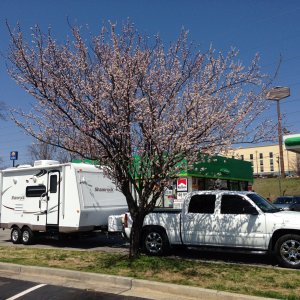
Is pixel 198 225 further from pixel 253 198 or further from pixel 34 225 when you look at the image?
pixel 34 225

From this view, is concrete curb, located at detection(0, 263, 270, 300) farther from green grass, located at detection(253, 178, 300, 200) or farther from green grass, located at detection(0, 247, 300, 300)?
green grass, located at detection(253, 178, 300, 200)

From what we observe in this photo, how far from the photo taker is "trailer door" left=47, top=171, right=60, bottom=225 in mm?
14453

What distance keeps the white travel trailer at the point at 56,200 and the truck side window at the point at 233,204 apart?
3818 millimetres

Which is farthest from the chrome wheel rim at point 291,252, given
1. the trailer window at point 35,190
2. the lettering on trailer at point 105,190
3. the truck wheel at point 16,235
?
the truck wheel at point 16,235

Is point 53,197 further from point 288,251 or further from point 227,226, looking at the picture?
point 288,251

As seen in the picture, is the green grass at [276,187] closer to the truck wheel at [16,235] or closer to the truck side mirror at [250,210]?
the truck wheel at [16,235]

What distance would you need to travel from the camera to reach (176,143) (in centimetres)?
904

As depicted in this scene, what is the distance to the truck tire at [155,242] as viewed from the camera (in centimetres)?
1165

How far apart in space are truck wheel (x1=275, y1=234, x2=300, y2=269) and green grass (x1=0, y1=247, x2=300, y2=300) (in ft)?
1.96

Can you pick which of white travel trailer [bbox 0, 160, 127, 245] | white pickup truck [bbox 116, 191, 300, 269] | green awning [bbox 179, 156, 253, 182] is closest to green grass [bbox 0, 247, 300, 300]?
white pickup truck [bbox 116, 191, 300, 269]

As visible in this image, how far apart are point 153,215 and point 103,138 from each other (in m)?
3.60

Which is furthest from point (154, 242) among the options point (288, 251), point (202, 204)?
point (288, 251)

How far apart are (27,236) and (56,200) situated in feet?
6.76

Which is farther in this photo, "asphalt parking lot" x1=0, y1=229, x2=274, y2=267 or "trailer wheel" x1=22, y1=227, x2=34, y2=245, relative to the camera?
"trailer wheel" x1=22, y1=227, x2=34, y2=245
